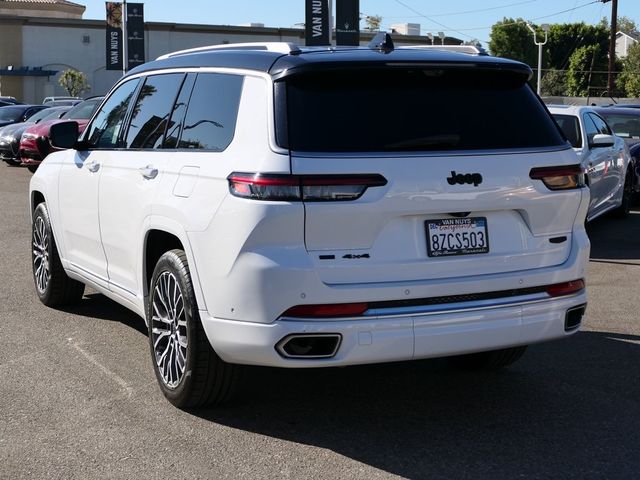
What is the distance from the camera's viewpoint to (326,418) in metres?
5.26

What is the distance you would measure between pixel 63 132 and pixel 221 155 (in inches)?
86.9

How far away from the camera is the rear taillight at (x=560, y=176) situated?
506 cm

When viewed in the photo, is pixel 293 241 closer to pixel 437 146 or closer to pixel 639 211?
pixel 437 146

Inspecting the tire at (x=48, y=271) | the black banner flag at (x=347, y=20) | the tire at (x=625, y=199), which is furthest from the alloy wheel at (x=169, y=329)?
the black banner flag at (x=347, y=20)

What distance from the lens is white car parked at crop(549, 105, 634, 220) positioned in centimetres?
1175

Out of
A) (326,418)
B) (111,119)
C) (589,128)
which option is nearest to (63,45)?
(589,128)

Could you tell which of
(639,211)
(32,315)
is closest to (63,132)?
(32,315)

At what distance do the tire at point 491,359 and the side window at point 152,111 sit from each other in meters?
2.24

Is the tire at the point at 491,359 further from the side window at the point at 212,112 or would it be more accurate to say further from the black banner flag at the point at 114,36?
the black banner flag at the point at 114,36

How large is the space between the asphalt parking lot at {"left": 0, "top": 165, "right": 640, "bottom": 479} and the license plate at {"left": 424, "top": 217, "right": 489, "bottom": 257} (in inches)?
36.2

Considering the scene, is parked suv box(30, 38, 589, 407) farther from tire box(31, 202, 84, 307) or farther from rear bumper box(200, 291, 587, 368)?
tire box(31, 202, 84, 307)

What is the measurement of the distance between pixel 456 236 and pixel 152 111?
2188mm

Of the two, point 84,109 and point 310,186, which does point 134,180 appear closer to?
Result: point 310,186

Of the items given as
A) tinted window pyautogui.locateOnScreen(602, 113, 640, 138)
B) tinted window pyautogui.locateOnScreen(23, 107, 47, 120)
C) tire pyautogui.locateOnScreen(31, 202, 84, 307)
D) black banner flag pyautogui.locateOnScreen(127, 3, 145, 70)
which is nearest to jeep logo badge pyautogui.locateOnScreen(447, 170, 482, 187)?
tire pyautogui.locateOnScreen(31, 202, 84, 307)
